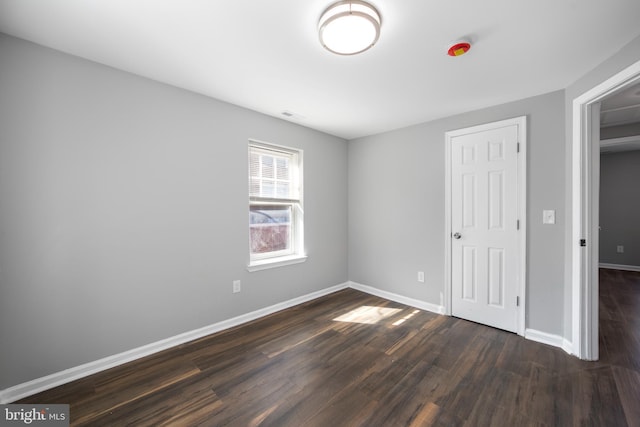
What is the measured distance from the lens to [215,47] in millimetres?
1798

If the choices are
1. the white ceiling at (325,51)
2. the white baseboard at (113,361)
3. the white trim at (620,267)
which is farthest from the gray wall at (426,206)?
the white trim at (620,267)

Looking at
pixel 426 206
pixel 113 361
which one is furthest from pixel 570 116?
pixel 113 361

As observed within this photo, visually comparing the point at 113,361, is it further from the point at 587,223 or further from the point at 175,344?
the point at 587,223

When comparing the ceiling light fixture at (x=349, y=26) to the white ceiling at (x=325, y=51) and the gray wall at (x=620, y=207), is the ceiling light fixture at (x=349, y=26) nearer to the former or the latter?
the white ceiling at (x=325, y=51)

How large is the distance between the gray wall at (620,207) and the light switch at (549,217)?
4.58 meters

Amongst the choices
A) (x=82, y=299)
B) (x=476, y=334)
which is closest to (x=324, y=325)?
(x=476, y=334)

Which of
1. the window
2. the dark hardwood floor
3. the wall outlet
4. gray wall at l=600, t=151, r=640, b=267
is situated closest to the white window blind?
the window

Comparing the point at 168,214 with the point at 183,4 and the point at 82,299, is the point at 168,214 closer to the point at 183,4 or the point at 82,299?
the point at 82,299

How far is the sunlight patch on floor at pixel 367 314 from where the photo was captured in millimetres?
2952

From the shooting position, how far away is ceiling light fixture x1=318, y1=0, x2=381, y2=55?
1.39 meters

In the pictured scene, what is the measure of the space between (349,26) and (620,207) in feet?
22.7

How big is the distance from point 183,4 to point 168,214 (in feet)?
5.28

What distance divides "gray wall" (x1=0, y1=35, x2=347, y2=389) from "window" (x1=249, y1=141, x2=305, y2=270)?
0.66ft

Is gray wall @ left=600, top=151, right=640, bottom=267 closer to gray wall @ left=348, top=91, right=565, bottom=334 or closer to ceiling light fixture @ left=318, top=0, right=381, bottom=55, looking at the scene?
gray wall @ left=348, top=91, right=565, bottom=334
